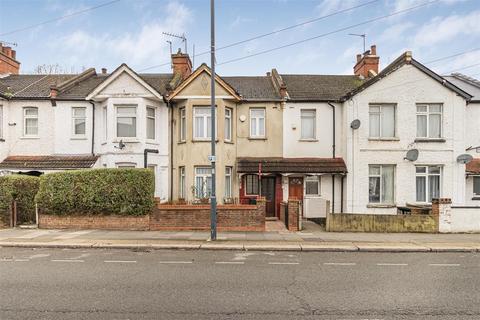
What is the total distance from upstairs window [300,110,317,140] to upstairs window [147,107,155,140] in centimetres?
805

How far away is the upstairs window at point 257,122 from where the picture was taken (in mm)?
19938

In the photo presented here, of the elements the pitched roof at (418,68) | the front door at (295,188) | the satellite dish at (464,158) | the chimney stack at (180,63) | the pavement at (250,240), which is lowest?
the pavement at (250,240)

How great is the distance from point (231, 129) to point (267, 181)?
3.39m

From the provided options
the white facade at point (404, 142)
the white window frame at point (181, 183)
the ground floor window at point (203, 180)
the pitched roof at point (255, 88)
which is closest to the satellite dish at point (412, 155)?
the white facade at point (404, 142)

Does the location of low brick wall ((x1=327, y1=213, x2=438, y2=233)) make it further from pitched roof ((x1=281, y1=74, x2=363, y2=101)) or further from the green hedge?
the green hedge

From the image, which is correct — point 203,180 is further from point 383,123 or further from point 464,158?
point 464,158

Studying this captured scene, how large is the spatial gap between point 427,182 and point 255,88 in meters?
10.6

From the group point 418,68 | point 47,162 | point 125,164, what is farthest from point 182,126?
point 418,68

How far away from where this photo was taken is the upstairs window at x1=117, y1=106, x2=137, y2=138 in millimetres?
19047

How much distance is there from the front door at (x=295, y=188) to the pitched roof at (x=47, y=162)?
10363mm

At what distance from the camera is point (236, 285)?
24.1 ft

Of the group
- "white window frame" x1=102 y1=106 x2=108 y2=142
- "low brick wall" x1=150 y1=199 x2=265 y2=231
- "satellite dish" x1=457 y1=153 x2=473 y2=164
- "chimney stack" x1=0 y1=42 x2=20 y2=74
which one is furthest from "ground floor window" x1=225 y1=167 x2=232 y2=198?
"chimney stack" x1=0 y1=42 x2=20 y2=74

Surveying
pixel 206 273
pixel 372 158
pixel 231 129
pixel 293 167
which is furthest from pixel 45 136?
pixel 372 158

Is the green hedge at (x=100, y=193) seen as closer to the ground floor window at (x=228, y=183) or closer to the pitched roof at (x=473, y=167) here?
the ground floor window at (x=228, y=183)
